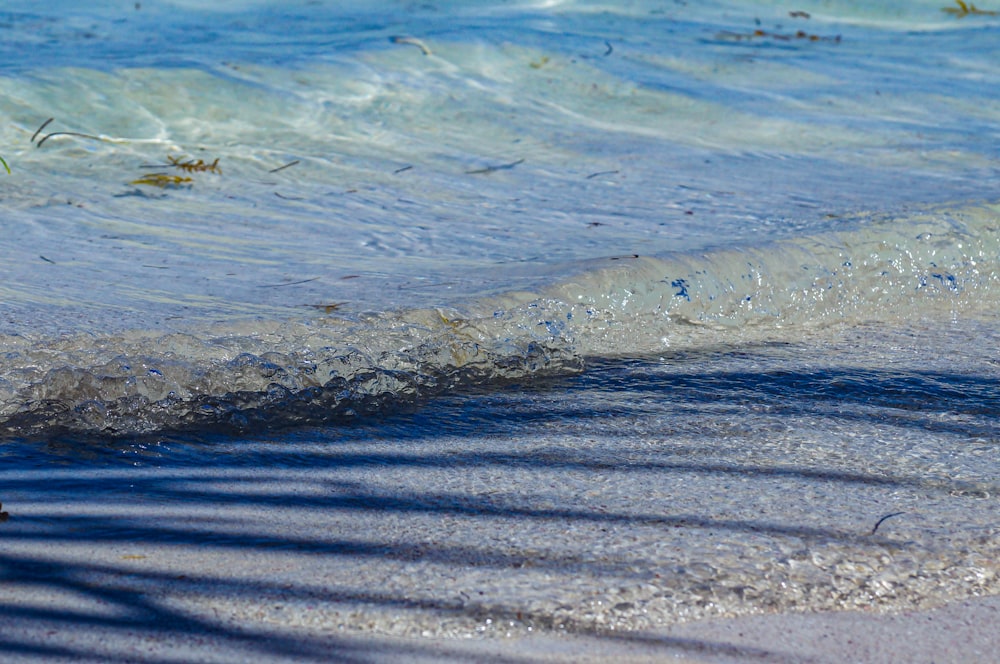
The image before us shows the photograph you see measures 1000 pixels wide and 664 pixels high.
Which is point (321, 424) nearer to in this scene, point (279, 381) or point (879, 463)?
point (279, 381)

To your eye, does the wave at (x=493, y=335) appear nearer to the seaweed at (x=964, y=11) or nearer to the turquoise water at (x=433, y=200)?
the turquoise water at (x=433, y=200)

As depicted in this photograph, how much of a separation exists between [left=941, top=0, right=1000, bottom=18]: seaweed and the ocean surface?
2338 millimetres

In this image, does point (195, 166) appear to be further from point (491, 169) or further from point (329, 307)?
point (329, 307)

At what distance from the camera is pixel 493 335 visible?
96.8 inches

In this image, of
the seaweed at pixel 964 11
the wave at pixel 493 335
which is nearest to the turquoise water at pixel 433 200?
the wave at pixel 493 335

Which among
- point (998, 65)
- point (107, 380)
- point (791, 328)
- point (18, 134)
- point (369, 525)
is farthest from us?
point (998, 65)

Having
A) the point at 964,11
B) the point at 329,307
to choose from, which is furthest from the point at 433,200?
the point at 964,11

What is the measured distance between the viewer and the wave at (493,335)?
2.08 metres

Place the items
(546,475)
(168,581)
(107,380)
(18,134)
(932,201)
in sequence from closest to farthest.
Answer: (168,581)
(546,475)
(107,380)
(932,201)
(18,134)

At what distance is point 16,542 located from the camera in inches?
63.4

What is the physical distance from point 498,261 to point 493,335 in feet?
1.84

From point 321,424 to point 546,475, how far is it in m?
0.47

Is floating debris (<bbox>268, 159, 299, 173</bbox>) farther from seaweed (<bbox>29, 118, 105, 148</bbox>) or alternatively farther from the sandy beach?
the sandy beach

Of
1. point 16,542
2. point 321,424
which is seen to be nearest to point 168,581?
point 16,542
